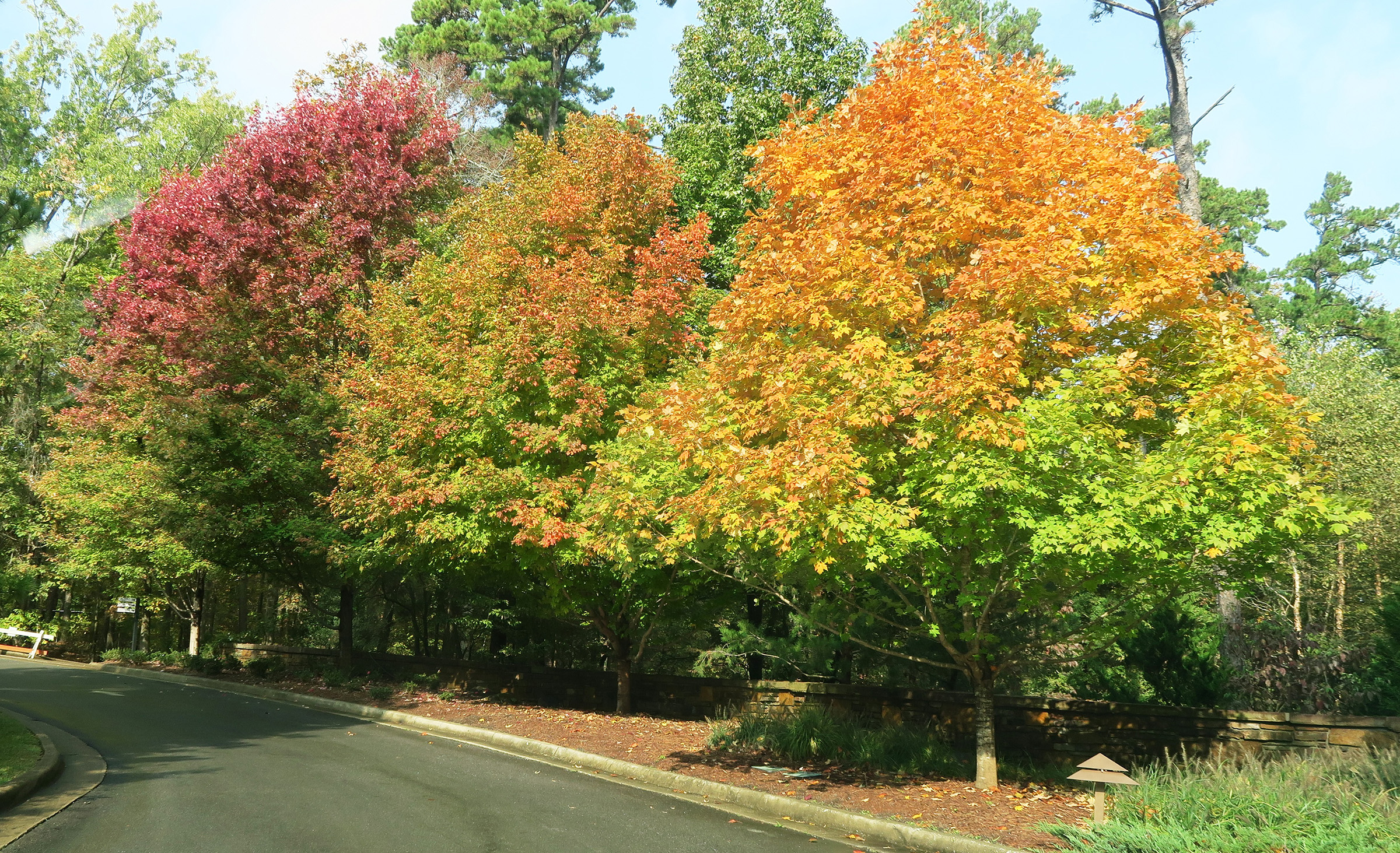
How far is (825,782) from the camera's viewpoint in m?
10.2

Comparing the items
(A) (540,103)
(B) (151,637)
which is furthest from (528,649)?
(B) (151,637)

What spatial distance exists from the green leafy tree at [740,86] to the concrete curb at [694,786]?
1162 cm

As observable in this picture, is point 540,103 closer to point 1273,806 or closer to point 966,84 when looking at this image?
point 966,84

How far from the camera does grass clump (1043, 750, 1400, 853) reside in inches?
251

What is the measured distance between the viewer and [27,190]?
34625mm

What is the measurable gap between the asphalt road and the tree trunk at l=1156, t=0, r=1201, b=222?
15.3 m

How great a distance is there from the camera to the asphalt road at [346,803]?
23.6 ft

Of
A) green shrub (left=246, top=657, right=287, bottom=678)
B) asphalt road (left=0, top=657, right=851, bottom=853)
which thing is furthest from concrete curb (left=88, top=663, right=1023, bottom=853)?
green shrub (left=246, top=657, right=287, bottom=678)

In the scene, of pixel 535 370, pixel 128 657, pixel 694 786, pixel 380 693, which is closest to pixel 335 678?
pixel 380 693

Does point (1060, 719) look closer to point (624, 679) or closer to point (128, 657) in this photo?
point (624, 679)

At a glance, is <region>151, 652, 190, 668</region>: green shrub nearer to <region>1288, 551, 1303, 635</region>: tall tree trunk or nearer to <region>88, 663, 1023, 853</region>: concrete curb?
<region>88, 663, 1023, 853</region>: concrete curb

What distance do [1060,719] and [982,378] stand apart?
6242mm

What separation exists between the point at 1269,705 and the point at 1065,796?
572 centimetres

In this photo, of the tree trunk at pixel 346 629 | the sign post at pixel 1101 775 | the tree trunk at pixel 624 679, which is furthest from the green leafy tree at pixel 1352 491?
the tree trunk at pixel 346 629
